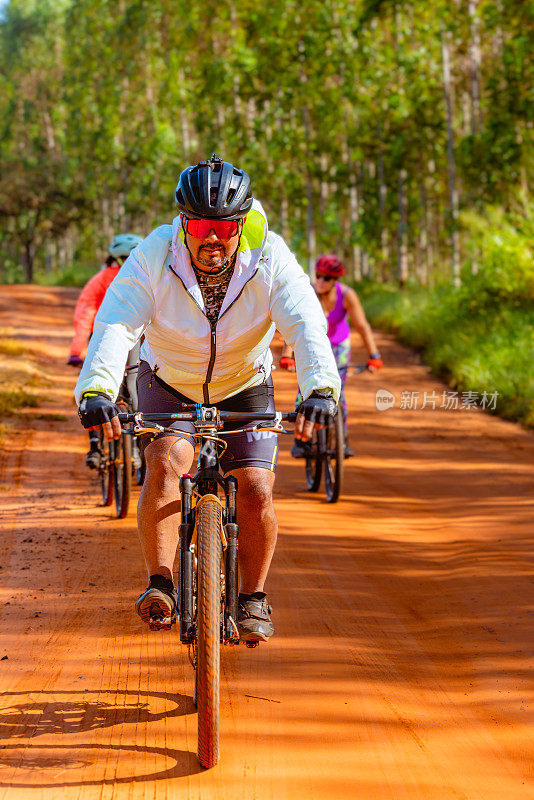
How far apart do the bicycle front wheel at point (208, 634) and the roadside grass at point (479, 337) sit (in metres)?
9.63

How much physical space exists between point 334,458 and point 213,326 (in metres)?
4.91

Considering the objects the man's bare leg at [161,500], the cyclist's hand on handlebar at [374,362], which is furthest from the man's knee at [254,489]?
the cyclist's hand on handlebar at [374,362]

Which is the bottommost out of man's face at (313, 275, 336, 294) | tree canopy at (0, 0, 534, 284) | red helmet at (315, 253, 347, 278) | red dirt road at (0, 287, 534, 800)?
red dirt road at (0, 287, 534, 800)

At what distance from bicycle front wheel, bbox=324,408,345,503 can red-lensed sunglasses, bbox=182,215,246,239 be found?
4.71m

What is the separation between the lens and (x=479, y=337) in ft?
54.6

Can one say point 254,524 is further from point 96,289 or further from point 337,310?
point 337,310

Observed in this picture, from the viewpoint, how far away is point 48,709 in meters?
4.16

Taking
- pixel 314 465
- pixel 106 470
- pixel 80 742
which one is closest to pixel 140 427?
pixel 80 742

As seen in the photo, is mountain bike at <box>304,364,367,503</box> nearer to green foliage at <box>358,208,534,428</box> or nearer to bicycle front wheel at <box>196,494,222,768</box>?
green foliage at <box>358,208,534,428</box>

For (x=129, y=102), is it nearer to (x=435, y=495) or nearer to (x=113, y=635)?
(x=435, y=495)

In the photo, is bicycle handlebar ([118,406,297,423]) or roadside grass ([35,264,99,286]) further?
roadside grass ([35,264,99,286])

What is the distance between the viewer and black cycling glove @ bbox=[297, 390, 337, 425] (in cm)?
362

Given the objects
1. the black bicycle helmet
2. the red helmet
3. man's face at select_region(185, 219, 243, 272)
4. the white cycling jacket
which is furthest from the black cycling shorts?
the red helmet

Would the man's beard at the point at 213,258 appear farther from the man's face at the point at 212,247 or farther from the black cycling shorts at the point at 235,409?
the black cycling shorts at the point at 235,409
